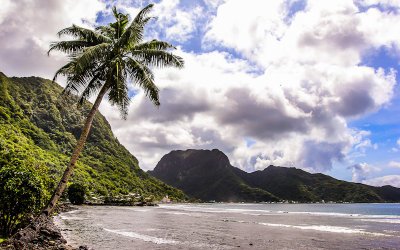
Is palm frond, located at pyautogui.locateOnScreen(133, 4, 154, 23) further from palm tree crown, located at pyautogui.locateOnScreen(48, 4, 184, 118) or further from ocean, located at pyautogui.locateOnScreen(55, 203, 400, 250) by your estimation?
ocean, located at pyautogui.locateOnScreen(55, 203, 400, 250)

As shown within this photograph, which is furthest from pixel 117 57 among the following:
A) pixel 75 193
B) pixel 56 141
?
pixel 56 141

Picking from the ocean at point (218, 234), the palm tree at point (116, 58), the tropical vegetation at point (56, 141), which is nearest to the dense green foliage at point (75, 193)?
the tropical vegetation at point (56, 141)

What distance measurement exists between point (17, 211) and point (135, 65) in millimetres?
8739

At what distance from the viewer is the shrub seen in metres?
9.78

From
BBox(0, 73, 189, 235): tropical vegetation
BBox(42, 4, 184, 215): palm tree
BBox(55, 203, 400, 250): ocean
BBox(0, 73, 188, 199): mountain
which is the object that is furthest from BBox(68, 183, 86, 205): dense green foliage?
BBox(42, 4, 184, 215): palm tree

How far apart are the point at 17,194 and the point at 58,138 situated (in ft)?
474

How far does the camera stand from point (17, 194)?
9953mm

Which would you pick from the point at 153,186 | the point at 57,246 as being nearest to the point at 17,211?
the point at 57,246

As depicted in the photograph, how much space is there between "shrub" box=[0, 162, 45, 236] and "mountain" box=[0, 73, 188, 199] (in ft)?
273

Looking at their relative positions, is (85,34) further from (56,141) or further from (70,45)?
(56,141)

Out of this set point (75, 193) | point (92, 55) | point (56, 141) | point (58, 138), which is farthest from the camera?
point (58, 138)

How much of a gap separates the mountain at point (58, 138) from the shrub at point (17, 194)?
8321 centimetres

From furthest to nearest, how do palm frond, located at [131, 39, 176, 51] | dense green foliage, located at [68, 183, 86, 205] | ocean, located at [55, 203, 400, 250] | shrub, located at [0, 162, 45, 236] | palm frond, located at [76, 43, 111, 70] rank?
dense green foliage, located at [68, 183, 86, 205] < palm frond, located at [131, 39, 176, 51] < ocean, located at [55, 203, 400, 250] < palm frond, located at [76, 43, 111, 70] < shrub, located at [0, 162, 45, 236]

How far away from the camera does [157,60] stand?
14.2m
